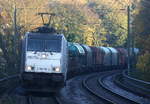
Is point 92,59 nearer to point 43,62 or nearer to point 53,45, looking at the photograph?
point 53,45

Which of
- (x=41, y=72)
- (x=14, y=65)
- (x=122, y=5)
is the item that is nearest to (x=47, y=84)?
(x=41, y=72)

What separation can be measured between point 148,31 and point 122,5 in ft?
212

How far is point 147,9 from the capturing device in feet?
141

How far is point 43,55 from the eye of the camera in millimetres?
21953

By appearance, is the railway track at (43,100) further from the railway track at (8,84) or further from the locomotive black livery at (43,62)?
the railway track at (8,84)

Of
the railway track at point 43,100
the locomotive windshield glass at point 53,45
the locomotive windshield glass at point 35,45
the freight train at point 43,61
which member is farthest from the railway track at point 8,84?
the locomotive windshield glass at point 53,45

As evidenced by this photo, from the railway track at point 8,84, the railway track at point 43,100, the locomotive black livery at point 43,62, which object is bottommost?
the railway track at point 43,100

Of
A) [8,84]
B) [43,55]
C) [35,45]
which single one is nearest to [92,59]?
[8,84]

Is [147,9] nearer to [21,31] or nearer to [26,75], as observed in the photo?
[21,31]

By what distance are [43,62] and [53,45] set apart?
3.60ft

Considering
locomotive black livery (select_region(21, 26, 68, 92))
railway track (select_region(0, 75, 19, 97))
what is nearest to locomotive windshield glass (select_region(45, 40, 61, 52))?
locomotive black livery (select_region(21, 26, 68, 92))

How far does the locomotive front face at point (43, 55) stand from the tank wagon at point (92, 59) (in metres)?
11.7

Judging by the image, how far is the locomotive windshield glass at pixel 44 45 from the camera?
22.2 meters

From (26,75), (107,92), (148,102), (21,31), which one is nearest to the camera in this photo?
(148,102)
